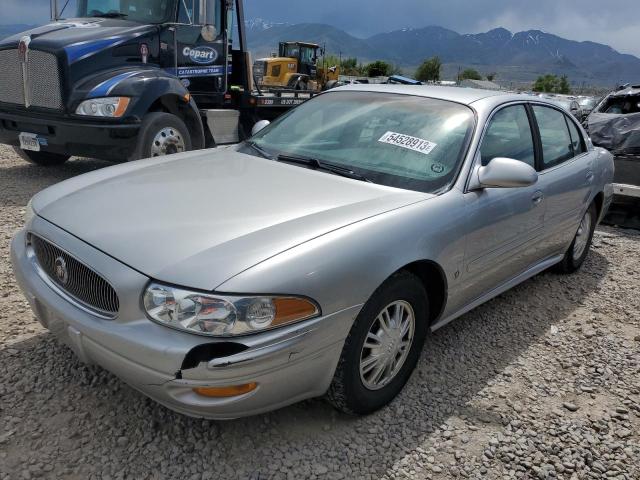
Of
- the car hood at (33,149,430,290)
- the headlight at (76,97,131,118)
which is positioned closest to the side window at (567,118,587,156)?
the car hood at (33,149,430,290)

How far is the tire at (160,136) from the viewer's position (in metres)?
5.99

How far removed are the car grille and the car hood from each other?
114mm

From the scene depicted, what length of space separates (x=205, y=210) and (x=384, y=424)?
1.28 m

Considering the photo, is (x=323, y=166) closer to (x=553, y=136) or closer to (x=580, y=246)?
(x=553, y=136)

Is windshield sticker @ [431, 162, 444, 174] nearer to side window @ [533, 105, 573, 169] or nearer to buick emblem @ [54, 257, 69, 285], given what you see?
side window @ [533, 105, 573, 169]

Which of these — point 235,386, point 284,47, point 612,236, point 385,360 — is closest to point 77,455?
point 235,386

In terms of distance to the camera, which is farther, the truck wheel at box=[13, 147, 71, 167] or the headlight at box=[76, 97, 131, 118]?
the truck wheel at box=[13, 147, 71, 167]

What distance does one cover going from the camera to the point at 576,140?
428 centimetres

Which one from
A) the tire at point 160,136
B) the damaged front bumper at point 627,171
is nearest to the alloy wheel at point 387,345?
the tire at point 160,136

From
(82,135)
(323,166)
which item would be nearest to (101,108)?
(82,135)

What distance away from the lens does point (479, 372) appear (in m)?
3.04

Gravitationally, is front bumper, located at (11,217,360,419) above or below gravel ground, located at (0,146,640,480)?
above

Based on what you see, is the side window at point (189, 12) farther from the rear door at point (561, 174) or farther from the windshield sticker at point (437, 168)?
the windshield sticker at point (437, 168)

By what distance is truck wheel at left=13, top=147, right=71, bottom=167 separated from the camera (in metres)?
6.96
